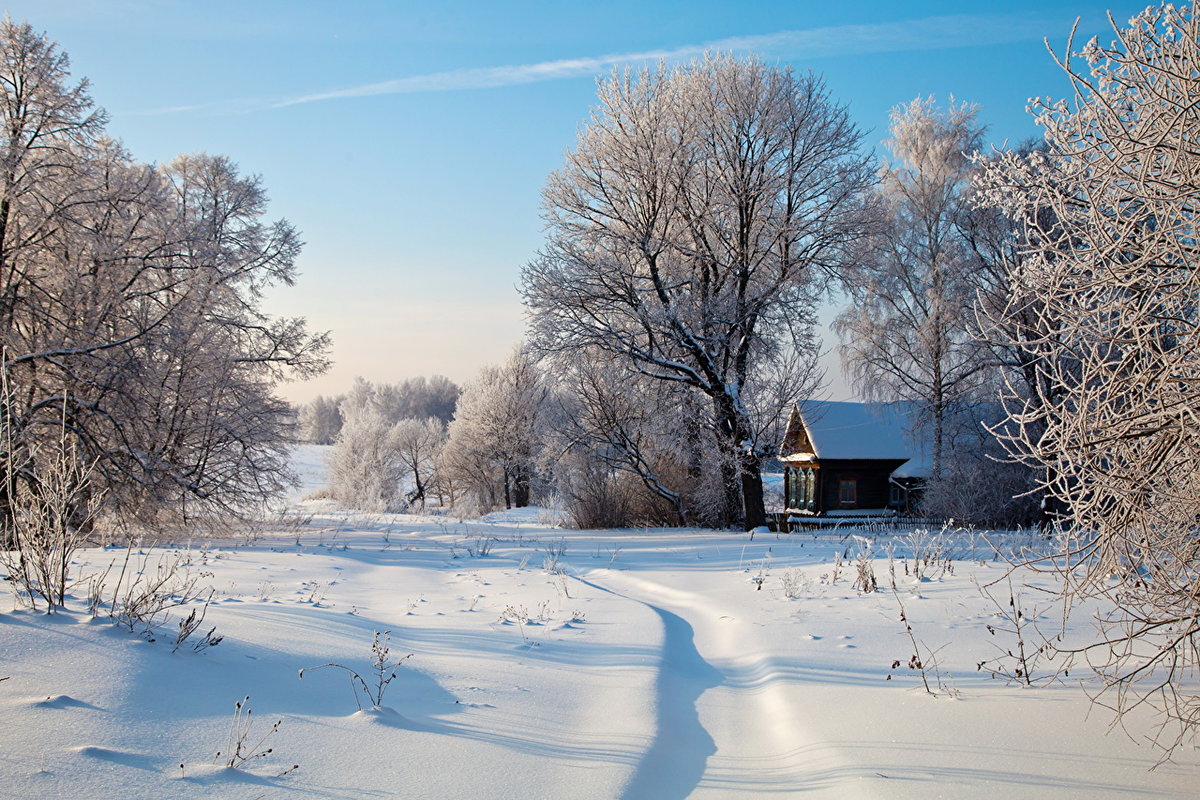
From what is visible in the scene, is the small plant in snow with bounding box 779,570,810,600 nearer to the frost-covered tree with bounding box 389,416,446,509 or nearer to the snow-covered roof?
the snow-covered roof

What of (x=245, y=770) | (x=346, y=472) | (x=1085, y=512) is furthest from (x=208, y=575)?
(x=346, y=472)

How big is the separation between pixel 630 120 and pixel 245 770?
52.9 feet

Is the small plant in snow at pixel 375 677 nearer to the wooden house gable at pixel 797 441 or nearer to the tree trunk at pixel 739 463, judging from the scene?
the tree trunk at pixel 739 463

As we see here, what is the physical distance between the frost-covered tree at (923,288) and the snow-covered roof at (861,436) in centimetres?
189

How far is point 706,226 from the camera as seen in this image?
17234mm

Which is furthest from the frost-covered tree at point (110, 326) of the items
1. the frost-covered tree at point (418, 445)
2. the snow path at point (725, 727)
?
the frost-covered tree at point (418, 445)

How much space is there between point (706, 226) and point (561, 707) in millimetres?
14697

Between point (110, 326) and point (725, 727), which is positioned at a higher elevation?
point (110, 326)

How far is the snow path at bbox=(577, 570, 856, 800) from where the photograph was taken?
3.22 metres

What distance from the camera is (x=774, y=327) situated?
1717 centimetres

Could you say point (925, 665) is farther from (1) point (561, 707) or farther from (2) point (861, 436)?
(2) point (861, 436)

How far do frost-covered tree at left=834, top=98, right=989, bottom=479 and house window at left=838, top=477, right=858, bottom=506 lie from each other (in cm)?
418

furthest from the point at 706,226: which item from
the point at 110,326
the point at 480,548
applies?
the point at 110,326

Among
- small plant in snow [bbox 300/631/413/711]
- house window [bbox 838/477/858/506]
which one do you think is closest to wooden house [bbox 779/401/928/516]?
house window [bbox 838/477/858/506]
